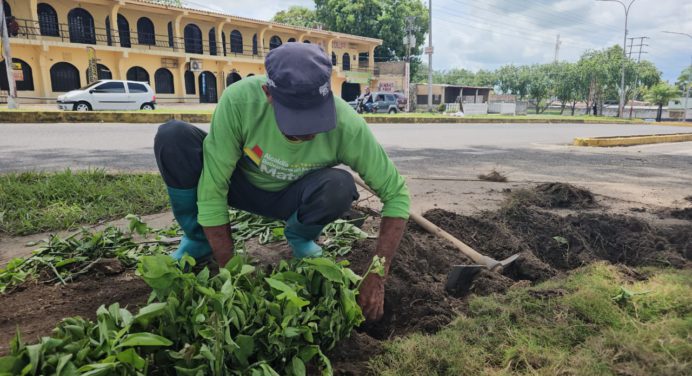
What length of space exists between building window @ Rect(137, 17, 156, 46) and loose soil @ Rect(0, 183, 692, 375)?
27.6 m

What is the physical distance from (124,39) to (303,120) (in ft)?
94.4

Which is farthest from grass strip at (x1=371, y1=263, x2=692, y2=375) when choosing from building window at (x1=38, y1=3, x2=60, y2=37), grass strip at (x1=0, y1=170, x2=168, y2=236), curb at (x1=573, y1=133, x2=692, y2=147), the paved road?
building window at (x1=38, y1=3, x2=60, y2=37)

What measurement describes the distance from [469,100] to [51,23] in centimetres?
4205

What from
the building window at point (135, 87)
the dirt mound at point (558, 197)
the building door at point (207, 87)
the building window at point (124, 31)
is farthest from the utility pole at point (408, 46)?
the dirt mound at point (558, 197)

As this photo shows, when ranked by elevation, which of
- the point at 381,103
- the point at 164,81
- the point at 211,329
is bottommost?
the point at 211,329

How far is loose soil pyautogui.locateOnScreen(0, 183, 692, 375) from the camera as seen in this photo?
1956mm

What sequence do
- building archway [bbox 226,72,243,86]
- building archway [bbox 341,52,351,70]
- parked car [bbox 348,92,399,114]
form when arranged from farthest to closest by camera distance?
building archway [bbox 341,52,351,70] → parked car [bbox 348,92,399,114] → building archway [bbox 226,72,243,86]

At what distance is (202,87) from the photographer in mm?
29797

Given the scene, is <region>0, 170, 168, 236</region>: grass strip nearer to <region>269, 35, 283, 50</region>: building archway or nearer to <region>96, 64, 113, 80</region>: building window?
<region>96, 64, 113, 80</region>: building window

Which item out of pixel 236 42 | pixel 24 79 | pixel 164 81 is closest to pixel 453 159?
pixel 24 79

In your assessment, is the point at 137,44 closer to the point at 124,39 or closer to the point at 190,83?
the point at 124,39

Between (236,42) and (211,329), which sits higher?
(236,42)

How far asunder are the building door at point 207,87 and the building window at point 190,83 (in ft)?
2.36

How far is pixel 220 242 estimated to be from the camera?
6.57 ft
